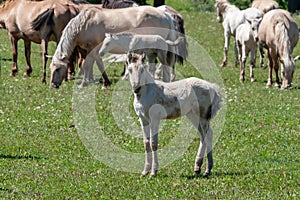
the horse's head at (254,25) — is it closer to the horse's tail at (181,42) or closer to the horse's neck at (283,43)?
the horse's neck at (283,43)

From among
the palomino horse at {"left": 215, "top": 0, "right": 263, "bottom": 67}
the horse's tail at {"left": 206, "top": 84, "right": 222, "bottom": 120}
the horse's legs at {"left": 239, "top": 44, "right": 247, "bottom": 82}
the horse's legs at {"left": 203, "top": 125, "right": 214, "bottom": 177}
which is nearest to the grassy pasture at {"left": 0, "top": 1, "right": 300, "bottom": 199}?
the horse's legs at {"left": 203, "top": 125, "right": 214, "bottom": 177}

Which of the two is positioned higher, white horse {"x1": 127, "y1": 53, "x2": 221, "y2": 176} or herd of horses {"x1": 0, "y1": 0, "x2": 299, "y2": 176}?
white horse {"x1": 127, "y1": 53, "x2": 221, "y2": 176}

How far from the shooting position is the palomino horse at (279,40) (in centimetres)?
2014

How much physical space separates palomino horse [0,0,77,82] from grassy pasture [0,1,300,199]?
5.49 feet

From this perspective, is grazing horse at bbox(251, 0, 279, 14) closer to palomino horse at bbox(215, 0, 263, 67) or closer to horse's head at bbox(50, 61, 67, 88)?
palomino horse at bbox(215, 0, 263, 67)

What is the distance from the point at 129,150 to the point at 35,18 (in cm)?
921

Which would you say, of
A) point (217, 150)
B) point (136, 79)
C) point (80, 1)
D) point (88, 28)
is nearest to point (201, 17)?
point (80, 1)

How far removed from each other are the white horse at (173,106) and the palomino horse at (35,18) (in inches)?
399

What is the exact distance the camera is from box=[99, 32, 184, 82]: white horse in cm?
1881

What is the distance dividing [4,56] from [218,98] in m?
16.8

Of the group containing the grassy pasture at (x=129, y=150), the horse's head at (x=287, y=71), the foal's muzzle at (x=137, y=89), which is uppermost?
the foal's muzzle at (x=137, y=89)

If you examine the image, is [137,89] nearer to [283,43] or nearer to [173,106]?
[173,106]

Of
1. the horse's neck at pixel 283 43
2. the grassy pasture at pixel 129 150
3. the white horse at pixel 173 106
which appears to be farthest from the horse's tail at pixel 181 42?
the white horse at pixel 173 106

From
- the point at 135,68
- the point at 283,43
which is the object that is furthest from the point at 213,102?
the point at 283,43
